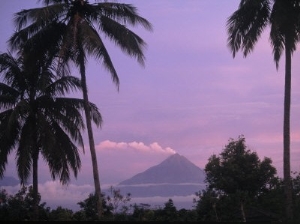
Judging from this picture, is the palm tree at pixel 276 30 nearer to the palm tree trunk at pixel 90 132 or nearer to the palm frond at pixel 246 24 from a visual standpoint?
the palm frond at pixel 246 24

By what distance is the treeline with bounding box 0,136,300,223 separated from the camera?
19.9 meters

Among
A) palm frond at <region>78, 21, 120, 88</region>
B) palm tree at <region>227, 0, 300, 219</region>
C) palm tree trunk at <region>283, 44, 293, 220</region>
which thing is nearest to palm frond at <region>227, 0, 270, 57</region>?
palm tree at <region>227, 0, 300, 219</region>

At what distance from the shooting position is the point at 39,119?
18.4 metres

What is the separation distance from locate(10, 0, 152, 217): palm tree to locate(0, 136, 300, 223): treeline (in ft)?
11.4

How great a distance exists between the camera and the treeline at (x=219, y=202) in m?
19.9

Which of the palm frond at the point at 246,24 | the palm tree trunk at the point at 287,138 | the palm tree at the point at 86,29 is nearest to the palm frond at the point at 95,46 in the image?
the palm tree at the point at 86,29

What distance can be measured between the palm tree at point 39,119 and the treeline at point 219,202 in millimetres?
2533

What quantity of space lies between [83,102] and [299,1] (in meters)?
10.2

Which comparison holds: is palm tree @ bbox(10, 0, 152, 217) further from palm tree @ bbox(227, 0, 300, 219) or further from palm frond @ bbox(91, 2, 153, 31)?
palm tree @ bbox(227, 0, 300, 219)

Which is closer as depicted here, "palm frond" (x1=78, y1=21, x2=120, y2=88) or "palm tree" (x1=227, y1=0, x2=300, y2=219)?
"palm frond" (x1=78, y1=21, x2=120, y2=88)

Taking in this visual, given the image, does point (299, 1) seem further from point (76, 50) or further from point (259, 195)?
point (259, 195)

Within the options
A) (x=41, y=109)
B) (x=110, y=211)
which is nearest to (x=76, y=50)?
(x=41, y=109)

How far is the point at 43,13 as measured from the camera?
16406 millimetres

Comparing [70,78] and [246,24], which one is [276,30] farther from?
[70,78]
